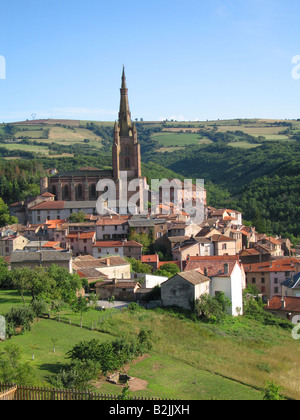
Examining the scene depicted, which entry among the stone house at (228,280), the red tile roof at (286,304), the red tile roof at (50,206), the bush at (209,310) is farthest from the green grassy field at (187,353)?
the red tile roof at (50,206)

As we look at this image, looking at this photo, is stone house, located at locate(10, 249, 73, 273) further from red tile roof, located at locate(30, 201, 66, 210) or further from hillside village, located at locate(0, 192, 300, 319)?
red tile roof, located at locate(30, 201, 66, 210)

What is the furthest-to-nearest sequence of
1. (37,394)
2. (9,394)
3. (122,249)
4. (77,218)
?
(77,218) → (122,249) → (37,394) → (9,394)

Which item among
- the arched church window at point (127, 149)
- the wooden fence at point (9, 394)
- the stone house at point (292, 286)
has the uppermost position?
the arched church window at point (127, 149)

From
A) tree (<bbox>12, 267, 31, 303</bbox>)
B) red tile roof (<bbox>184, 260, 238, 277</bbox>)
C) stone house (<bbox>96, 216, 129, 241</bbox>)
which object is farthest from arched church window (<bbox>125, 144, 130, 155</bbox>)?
tree (<bbox>12, 267, 31, 303</bbox>)

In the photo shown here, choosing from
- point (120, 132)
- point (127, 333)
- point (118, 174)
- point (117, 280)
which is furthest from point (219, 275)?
point (120, 132)

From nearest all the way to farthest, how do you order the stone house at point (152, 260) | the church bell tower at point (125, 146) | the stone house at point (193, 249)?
the stone house at point (152, 260) < the stone house at point (193, 249) < the church bell tower at point (125, 146)

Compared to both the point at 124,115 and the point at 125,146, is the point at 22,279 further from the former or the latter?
the point at 124,115

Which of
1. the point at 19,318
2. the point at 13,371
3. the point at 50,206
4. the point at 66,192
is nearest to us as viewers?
the point at 13,371

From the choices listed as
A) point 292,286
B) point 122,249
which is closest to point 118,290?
point 122,249

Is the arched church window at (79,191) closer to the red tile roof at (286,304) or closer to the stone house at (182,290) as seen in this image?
the red tile roof at (286,304)
